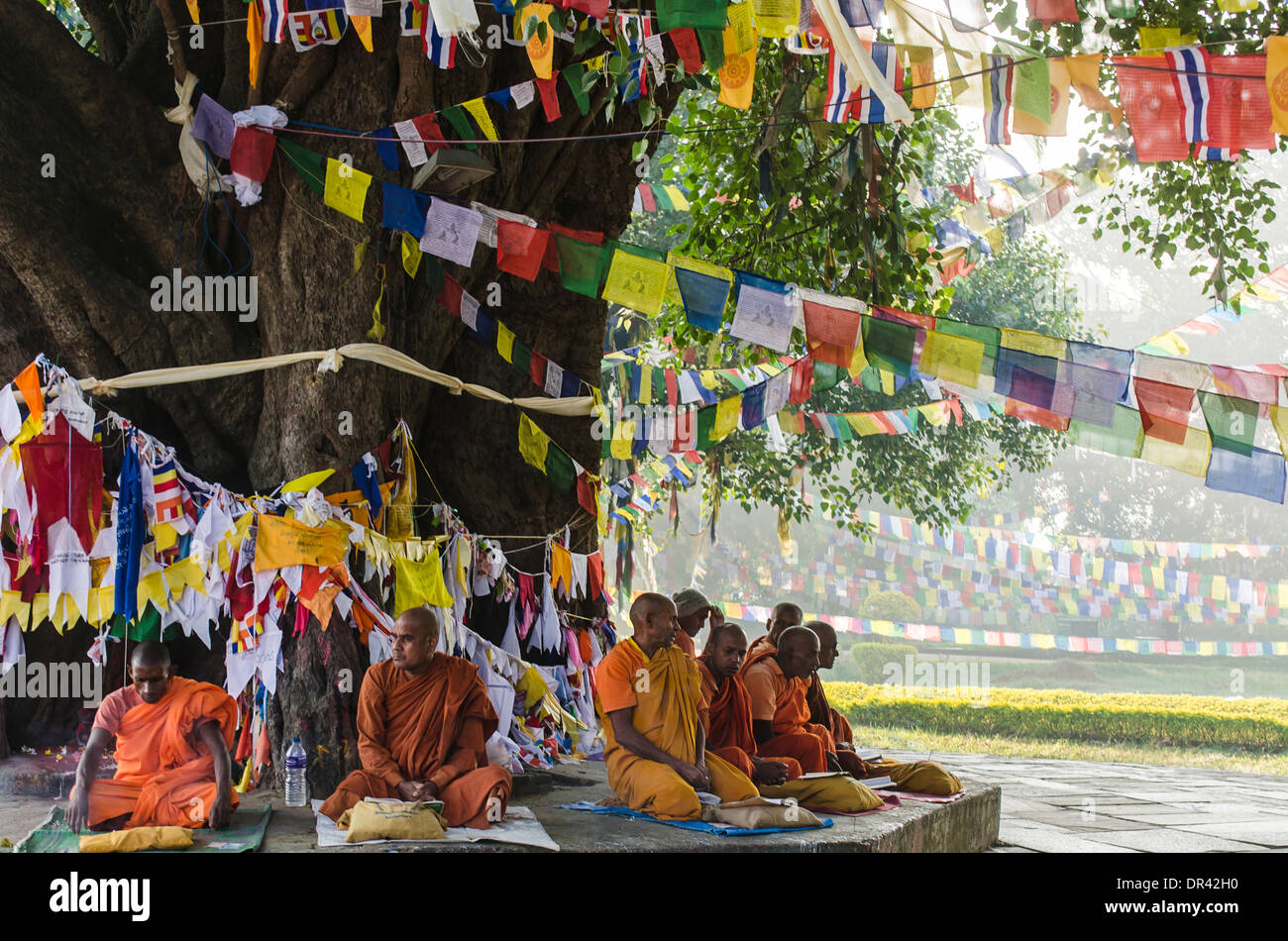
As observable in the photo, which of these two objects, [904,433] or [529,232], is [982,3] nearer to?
[529,232]

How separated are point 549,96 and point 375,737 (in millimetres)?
3971

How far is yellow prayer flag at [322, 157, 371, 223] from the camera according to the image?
6.78m

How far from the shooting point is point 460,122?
7.12 m

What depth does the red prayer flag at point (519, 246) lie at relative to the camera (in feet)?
23.5

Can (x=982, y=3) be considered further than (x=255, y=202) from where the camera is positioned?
No

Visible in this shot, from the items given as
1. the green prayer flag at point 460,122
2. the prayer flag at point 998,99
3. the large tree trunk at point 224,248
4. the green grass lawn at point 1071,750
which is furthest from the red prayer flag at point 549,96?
the green grass lawn at point 1071,750

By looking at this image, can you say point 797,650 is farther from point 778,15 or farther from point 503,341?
point 778,15

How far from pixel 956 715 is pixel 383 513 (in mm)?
12789

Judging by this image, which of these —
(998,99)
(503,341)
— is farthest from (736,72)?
(503,341)

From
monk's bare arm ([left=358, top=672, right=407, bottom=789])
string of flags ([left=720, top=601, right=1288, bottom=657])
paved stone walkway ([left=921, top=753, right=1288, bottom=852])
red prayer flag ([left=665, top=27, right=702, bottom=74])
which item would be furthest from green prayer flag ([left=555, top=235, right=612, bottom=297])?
string of flags ([left=720, top=601, right=1288, bottom=657])

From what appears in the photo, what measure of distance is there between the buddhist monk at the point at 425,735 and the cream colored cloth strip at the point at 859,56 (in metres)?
3.15

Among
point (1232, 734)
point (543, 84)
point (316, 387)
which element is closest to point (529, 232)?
point (543, 84)

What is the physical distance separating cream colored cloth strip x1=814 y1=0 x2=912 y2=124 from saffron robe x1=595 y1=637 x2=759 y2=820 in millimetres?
2897

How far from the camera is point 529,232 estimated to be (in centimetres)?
718
